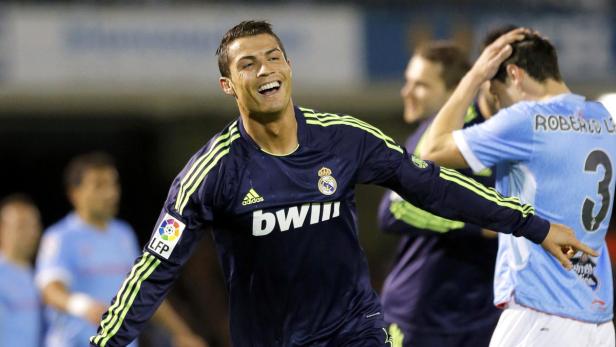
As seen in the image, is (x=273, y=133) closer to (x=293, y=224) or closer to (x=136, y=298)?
(x=293, y=224)

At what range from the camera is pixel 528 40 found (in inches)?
203

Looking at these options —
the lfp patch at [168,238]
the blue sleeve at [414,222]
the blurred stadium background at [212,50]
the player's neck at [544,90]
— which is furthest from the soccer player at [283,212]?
the blurred stadium background at [212,50]

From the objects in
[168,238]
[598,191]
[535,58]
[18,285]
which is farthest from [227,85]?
[18,285]

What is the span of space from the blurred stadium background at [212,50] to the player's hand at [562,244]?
7044mm

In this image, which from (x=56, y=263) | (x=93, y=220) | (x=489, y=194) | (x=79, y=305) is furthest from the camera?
(x=93, y=220)

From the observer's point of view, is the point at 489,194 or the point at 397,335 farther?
the point at 397,335

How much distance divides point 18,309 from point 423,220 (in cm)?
414

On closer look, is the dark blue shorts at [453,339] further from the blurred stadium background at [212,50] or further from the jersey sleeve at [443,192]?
the blurred stadium background at [212,50]

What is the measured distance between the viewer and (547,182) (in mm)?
4934

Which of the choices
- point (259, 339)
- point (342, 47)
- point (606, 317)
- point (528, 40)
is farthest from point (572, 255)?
point (342, 47)

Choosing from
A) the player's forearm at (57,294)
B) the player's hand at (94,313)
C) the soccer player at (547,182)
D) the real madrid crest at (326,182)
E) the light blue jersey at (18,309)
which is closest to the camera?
the real madrid crest at (326,182)

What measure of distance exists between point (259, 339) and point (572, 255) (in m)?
1.33

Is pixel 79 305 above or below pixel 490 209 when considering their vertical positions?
below

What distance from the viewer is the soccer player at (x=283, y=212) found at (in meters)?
4.60
